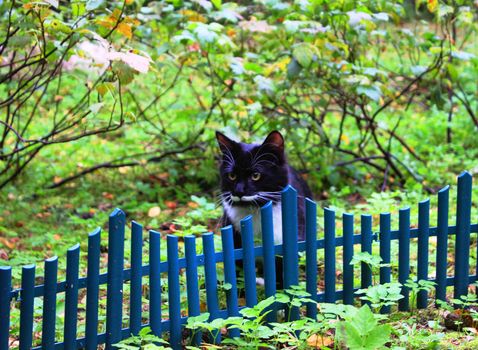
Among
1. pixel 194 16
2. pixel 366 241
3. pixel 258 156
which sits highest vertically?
pixel 194 16

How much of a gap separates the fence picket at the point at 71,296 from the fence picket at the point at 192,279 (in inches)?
21.2

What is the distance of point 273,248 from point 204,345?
2.00 ft

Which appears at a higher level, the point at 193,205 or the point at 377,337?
the point at 377,337

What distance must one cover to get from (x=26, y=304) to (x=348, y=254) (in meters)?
1.69

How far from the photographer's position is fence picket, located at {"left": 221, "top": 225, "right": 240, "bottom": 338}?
133 inches

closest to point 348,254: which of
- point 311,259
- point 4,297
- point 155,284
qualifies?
point 311,259

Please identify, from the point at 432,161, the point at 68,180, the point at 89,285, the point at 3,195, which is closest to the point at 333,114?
the point at 432,161

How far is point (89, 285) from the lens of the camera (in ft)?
10.2

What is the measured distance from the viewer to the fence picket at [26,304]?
2.91 m

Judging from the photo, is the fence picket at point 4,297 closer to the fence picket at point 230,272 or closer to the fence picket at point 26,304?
the fence picket at point 26,304

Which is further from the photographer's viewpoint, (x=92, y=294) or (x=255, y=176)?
(x=255, y=176)

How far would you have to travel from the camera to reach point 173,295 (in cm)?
329

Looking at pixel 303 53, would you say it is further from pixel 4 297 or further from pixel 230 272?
pixel 4 297

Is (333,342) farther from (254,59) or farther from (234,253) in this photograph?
(254,59)
